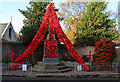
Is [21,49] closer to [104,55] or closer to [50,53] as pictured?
[50,53]

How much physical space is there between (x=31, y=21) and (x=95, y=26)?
853cm

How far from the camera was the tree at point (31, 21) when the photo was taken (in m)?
18.8

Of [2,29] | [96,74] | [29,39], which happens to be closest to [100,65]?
[96,74]

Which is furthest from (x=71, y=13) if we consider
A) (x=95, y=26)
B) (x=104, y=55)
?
(x=104, y=55)

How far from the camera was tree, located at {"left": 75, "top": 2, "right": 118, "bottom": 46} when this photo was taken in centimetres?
1972

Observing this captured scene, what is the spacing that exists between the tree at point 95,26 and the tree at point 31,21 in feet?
18.2

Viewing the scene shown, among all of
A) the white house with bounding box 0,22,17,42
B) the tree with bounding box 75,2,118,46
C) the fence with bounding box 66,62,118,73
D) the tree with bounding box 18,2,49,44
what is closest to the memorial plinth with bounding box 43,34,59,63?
the fence with bounding box 66,62,118,73

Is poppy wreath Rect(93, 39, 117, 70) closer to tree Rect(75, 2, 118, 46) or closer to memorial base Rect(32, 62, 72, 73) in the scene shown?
memorial base Rect(32, 62, 72, 73)

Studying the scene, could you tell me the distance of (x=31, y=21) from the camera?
64.4 feet

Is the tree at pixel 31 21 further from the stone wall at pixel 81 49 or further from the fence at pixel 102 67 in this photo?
the fence at pixel 102 67

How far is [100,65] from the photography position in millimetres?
14039

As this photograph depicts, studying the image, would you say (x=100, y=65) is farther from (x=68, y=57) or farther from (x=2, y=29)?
(x=2, y=29)

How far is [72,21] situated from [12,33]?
995cm

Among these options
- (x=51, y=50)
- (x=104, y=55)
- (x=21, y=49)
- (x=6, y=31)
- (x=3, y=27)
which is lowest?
(x=104, y=55)
